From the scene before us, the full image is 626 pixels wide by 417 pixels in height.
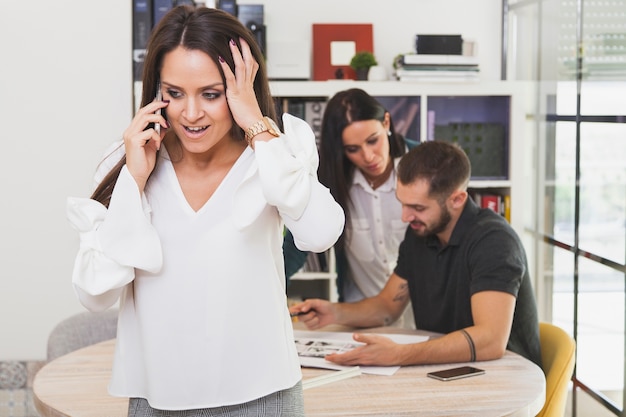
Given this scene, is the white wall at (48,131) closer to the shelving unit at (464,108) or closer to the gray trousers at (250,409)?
the shelving unit at (464,108)

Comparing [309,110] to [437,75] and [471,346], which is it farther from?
[471,346]

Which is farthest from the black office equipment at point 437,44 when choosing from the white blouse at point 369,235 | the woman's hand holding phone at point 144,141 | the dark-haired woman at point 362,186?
the woman's hand holding phone at point 144,141

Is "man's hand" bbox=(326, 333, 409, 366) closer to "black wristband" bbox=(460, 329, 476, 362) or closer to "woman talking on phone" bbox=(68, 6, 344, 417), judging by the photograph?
"black wristband" bbox=(460, 329, 476, 362)

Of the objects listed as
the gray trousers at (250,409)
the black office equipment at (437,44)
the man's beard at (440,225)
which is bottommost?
the gray trousers at (250,409)

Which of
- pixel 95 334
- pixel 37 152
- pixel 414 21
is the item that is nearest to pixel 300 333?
pixel 95 334

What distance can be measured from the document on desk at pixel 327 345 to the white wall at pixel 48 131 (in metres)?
1.91

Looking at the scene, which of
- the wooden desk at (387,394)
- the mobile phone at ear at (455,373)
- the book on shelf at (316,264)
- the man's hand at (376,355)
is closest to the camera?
the wooden desk at (387,394)

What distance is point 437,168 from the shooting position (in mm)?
2738

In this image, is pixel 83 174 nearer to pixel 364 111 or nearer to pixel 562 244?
pixel 364 111

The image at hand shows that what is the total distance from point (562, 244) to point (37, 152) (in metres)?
2.46

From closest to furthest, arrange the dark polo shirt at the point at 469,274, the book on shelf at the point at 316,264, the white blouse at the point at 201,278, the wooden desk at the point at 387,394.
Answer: the white blouse at the point at 201,278 → the wooden desk at the point at 387,394 → the dark polo shirt at the point at 469,274 → the book on shelf at the point at 316,264

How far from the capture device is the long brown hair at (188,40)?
4.67 feet

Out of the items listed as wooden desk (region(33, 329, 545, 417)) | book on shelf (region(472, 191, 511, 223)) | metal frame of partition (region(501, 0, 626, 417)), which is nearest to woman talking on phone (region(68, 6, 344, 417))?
wooden desk (region(33, 329, 545, 417))

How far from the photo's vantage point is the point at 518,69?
4.65 metres
